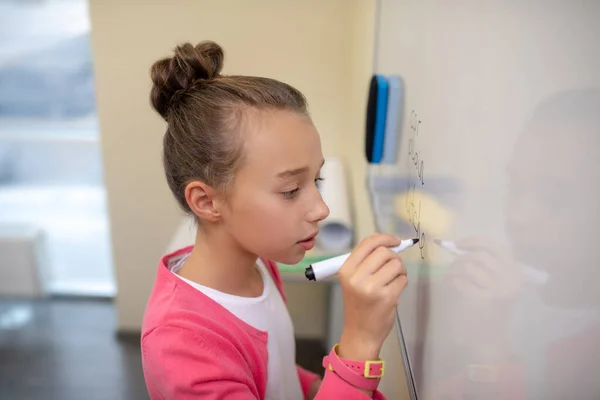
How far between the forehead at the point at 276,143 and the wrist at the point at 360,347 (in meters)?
0.23

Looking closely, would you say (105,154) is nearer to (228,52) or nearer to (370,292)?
(228,52)

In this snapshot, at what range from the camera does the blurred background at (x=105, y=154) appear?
1961mm

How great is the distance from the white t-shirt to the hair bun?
272 mm

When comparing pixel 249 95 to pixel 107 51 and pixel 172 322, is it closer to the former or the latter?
pixel 172 322

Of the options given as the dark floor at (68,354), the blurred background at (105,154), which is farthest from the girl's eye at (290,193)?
the dark floor at (68,354)

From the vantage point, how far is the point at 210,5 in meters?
1.95

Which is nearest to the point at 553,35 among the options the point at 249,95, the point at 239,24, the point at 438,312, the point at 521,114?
the point at 521,114

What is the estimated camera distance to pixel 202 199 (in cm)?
77

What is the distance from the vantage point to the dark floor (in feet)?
6.83

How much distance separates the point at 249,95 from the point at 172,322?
318 millimetres

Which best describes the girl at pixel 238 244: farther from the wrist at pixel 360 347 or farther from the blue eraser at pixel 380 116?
the blue eraser at pixel 380 116

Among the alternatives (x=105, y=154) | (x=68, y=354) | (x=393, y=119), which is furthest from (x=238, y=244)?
(x=68, y=354)

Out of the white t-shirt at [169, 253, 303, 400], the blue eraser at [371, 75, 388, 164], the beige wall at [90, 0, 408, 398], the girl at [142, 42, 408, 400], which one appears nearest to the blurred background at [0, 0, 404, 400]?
the beige wall at [90, 0, 408, 398]

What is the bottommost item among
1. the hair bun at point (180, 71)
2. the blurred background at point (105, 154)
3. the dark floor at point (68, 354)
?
the dark floor at point (68, 354)
